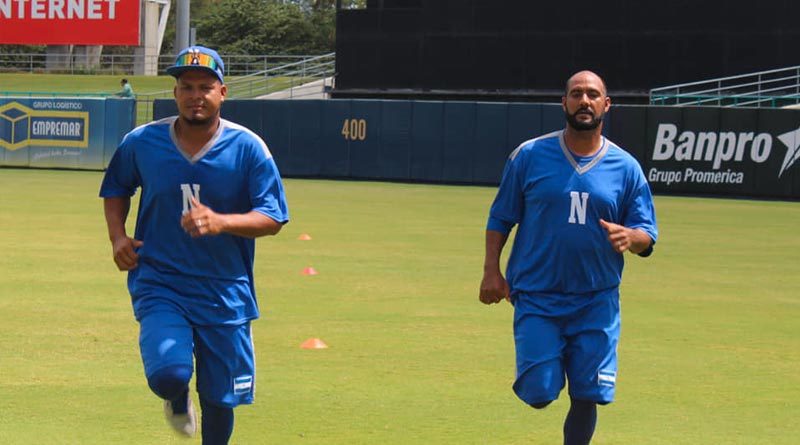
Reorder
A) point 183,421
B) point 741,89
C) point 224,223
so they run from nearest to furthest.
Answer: point 224,223, point 183,421, point 741,89

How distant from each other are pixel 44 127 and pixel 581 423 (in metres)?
31.7

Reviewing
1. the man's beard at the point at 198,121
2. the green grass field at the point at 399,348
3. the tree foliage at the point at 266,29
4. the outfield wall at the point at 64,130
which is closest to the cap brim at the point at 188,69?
the man's beard at the point at 198,121

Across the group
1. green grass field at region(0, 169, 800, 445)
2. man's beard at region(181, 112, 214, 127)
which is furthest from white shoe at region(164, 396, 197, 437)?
man's beard at region(181, 112, 214, 127)

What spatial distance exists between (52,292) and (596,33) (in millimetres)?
25871

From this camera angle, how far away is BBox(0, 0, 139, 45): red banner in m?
59.1

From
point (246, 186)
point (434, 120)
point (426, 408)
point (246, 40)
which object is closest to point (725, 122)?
point (434, 120)

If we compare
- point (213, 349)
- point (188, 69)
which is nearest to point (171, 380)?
point (213, 349)

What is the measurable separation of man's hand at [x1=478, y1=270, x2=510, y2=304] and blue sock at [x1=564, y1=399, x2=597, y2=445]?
25.2 inches

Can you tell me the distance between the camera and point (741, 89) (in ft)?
120

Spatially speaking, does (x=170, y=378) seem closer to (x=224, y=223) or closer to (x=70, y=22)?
(x=224, y=223)

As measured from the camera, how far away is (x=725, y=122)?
29.9 metres

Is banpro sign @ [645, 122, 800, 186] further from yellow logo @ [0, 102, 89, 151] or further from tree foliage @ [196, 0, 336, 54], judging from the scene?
tree foliage @ [196, 0, 336, 54]

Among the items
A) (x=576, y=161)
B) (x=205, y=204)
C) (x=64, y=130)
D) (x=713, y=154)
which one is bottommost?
(x=64, y=130)

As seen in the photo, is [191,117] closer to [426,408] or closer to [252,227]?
[252,227]
